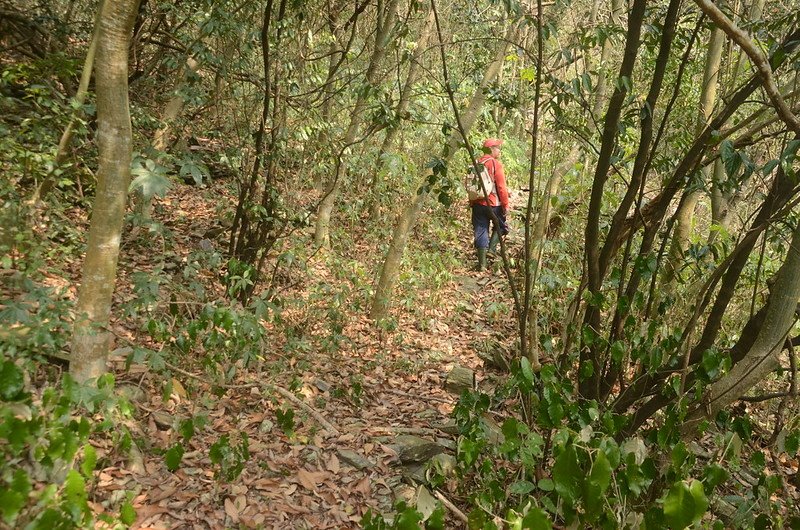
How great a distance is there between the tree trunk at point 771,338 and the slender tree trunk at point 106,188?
3.47m

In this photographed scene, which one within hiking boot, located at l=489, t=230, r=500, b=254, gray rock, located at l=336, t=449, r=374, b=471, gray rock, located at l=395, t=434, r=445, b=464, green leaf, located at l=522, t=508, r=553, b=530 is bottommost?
gray rock, located at l=336, t=449, r=374, b=471

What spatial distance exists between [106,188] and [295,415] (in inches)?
89.7

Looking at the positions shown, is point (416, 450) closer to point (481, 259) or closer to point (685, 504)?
point (685, 504)

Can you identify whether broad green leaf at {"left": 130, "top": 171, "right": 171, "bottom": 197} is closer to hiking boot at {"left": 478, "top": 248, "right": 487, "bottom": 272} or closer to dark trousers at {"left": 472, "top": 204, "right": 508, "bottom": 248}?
dark trousers at {"left": 472, "top": 204, "right": 508, "bottom": 248}

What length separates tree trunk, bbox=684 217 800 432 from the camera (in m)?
3.13

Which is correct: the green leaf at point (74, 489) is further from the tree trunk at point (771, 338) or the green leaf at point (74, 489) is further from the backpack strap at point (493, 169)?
the backpack strap at point (493, 169)

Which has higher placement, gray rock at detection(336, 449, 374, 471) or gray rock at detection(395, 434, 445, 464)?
gray rock at detection(395, 434, 445, 464)

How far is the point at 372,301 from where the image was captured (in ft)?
23.1

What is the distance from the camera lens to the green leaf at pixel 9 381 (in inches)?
87.1

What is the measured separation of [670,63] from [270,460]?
5.15m

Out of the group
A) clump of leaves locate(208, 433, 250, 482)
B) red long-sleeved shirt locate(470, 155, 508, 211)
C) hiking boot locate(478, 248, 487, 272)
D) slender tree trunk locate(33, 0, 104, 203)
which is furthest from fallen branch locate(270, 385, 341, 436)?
hiking boot locate(478, 248, 487, 272)

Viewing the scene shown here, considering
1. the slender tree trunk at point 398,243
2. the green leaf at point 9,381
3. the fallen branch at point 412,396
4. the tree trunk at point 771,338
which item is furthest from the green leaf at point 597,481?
the slender tree trunk at point 398,243

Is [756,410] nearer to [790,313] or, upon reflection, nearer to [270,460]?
[790,313]

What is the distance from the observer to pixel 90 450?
227cm
